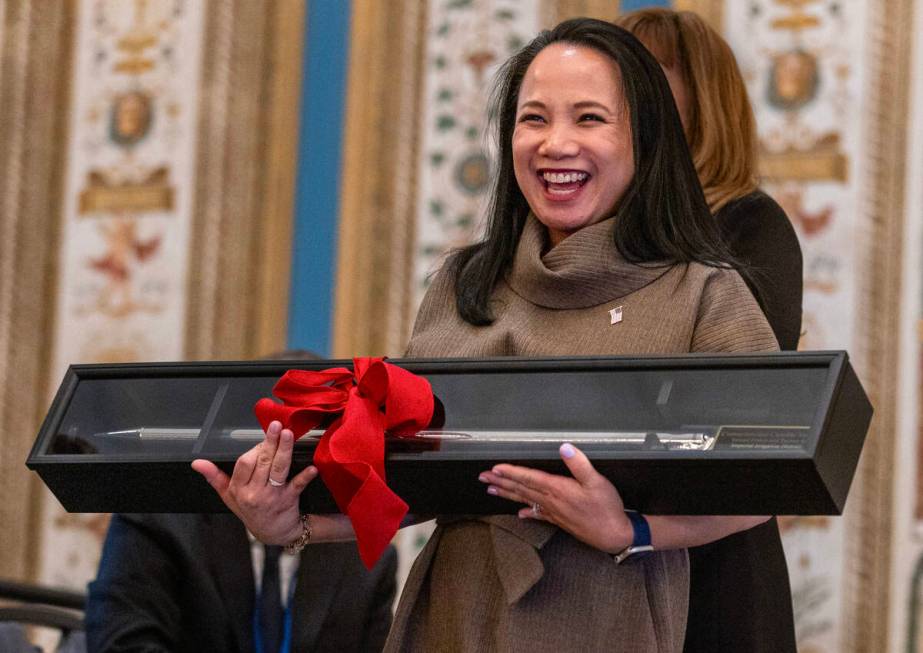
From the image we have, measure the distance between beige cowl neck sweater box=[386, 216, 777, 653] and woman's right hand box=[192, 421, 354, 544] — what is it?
186 millimetres

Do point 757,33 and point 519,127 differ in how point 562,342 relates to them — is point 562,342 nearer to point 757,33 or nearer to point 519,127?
point 519,127

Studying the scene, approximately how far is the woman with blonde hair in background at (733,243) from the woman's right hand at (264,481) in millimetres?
661

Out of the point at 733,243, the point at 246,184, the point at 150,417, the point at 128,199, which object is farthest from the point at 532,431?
the point at 128,199

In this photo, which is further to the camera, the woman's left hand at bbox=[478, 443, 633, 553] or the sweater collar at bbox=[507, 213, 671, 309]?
the sweater collar at bbox=[507, 213, 671, 309]

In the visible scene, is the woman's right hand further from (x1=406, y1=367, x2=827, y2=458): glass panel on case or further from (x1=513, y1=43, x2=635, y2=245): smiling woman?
(x1=513, y1=43, x2=635, y2=245): smiling woman

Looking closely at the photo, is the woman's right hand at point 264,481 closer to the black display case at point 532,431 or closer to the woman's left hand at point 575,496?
the black display case at point 532,431

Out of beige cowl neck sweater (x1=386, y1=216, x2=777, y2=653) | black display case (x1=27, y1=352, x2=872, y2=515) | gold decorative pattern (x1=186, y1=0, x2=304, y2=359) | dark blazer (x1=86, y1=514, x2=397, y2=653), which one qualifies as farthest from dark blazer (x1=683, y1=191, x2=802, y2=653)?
gold decorative pattern (x1=186, y1=0, x2=304, y2=359)

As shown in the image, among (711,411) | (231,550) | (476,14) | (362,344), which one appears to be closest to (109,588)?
(231,550)

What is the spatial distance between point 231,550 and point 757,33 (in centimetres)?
206

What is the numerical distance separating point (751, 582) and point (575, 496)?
23.8 inches

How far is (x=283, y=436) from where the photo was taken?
5.74ft

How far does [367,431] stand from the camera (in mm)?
1715

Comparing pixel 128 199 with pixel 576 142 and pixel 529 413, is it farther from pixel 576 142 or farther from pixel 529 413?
pixel 529 413

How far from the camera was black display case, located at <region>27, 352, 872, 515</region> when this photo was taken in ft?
5.18
